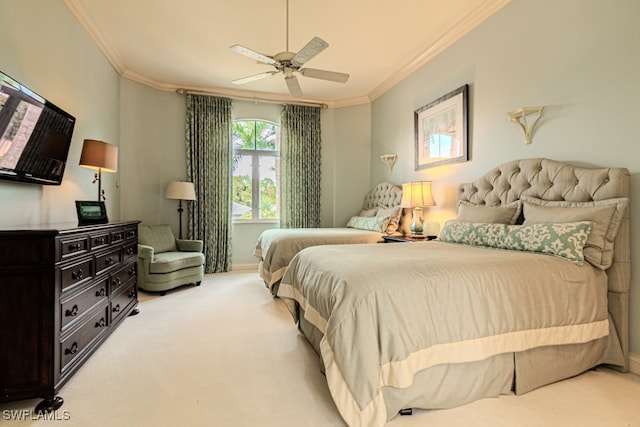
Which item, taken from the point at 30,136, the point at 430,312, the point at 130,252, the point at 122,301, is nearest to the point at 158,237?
the point at 130,252

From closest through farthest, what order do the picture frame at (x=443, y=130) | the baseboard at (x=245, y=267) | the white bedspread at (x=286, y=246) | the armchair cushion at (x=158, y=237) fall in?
the picture frame at (x=443, y=130) < the white bedspread at (x=286, y=246) < the armchair cushion at (x=158, y=237) < the baseboard at (x=245, y=267)

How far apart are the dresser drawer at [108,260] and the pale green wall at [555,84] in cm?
353

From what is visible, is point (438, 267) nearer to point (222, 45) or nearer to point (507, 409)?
point (507, 409)

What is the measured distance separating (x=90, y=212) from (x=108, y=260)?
48 cm

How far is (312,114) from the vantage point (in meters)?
5.56

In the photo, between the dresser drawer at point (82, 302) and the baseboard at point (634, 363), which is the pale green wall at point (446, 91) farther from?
the dresser drawer at point (82, 302)

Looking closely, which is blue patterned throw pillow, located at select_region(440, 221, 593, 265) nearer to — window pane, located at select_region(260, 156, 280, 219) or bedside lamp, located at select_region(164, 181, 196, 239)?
window pane, located at select_region(260, 156, 280, 219)

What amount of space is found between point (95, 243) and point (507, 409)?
2.88 meters

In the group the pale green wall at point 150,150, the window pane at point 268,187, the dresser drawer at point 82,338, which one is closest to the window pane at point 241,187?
the window pane at point 268,187

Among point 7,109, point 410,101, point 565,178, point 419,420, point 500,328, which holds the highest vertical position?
point 410,101

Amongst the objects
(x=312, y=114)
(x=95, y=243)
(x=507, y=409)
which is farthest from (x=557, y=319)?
(x=312, y=114)

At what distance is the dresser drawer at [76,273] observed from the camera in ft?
5.84

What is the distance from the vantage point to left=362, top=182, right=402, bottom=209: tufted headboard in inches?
180

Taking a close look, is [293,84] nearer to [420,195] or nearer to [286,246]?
[286,246]
